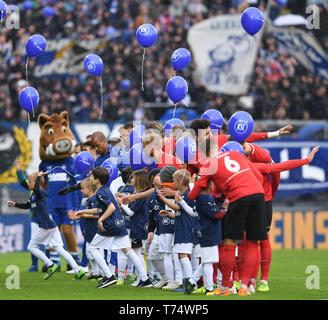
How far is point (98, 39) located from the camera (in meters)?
21.5

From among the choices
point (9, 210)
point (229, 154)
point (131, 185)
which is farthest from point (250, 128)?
point (9, 210)

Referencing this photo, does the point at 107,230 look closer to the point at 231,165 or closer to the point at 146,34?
the point at 231,165

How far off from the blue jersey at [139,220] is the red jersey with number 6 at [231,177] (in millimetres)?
1854

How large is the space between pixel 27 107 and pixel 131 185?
2010 millimetres

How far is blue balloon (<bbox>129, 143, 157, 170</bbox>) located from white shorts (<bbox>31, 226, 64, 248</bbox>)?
5.75 ft

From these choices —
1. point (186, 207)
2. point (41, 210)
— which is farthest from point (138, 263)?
point (41, 210)

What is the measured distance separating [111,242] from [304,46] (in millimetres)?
12445

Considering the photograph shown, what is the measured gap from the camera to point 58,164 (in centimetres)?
1262

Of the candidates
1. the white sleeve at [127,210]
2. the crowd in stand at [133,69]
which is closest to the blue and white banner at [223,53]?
the crowd in stand at [133,69]

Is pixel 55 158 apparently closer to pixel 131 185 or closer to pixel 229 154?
pixel 131 185

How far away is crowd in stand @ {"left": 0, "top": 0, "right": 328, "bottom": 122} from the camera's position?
800 inches

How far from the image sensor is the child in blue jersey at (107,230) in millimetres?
10047

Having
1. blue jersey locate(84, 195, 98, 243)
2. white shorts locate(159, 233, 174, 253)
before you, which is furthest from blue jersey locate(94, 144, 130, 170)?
white shorts locate(159, 233, 174, 253)

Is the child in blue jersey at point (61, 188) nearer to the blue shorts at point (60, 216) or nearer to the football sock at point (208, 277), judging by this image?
the blue shorts at point (60, 216)
